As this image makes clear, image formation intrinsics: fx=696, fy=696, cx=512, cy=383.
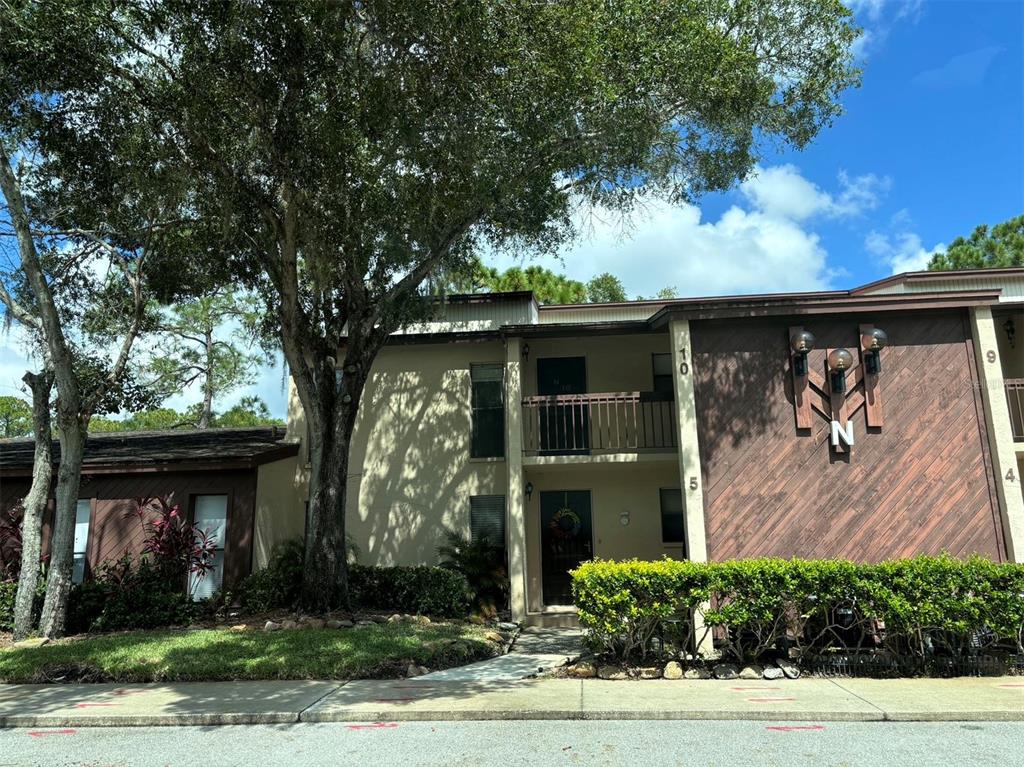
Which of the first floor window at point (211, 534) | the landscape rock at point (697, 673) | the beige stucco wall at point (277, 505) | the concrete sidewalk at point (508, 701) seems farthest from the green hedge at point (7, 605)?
the landscape rock at point (697, 673)

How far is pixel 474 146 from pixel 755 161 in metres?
5.13

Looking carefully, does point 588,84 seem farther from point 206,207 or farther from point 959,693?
point 959,693

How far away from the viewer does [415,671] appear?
27.2 ft

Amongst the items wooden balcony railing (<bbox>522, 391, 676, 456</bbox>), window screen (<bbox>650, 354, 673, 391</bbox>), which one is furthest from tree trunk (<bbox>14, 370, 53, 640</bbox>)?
window screen (<bbox>650, 354, 673, 391</bbox>)

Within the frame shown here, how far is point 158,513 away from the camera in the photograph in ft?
40.6

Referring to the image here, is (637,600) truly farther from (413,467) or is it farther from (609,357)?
(413,467)

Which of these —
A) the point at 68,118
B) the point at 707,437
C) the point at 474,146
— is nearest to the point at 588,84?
the point at 474,146

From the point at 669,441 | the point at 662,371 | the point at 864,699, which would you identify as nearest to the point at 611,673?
the point at 864,699

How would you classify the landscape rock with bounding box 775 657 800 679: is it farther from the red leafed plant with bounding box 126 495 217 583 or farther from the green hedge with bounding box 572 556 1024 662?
the red leafed plant with bounding box 126 495 217 583

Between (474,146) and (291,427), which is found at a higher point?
(474,146)

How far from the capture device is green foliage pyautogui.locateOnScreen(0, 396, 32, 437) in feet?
140

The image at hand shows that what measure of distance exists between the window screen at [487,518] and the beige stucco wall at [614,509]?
21.7 inches

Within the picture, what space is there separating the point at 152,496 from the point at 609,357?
9.04 metres

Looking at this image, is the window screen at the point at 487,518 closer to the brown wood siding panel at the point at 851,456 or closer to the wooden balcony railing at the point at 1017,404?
the brown wood siding panel at the point at 851,456
